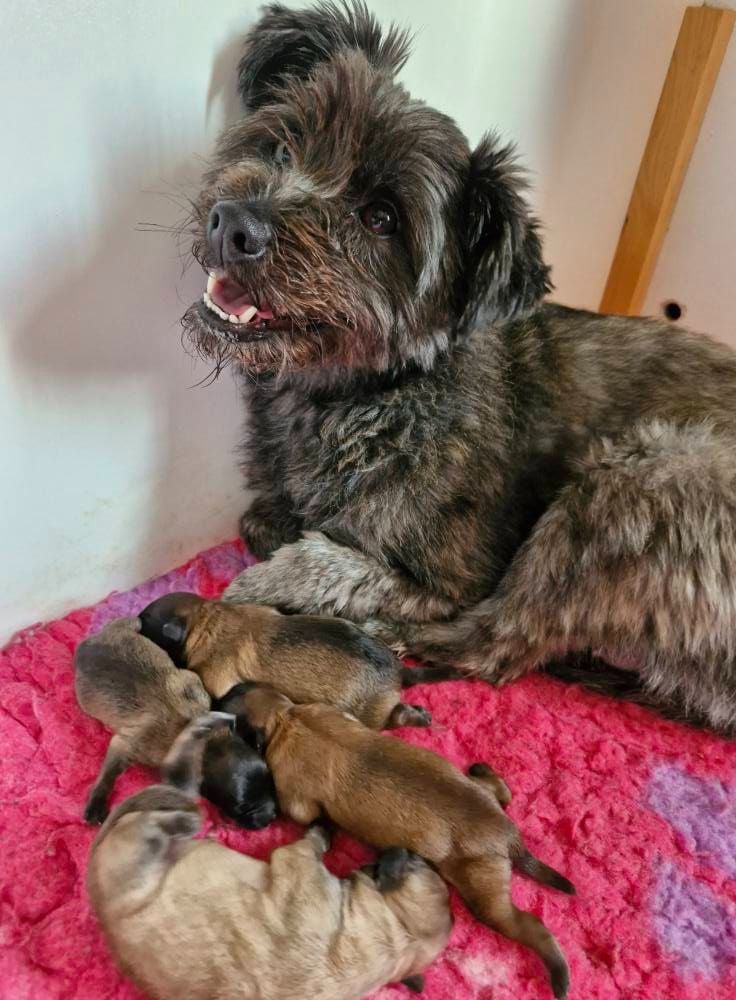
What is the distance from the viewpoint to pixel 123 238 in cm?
177

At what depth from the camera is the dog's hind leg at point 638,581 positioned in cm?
182

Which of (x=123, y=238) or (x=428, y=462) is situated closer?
(x=123, y=238)

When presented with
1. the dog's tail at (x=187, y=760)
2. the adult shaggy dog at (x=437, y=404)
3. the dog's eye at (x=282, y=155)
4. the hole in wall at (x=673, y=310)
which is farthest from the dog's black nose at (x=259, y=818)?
the hole in wall at (x=673, y=310)

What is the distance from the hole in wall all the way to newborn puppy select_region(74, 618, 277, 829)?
8.34ft

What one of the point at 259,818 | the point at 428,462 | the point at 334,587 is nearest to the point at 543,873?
the point at 259,818

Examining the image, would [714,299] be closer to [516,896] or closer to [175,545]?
[175,545]

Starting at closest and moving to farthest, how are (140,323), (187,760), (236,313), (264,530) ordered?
(187,760) < (236,313) < (140,323) < (264,530)

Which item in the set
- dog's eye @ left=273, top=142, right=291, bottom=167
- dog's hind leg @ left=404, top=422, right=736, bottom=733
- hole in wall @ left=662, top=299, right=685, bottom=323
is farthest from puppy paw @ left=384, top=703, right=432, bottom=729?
hole in wall @ left=662, top=299, right=685, bottom=323

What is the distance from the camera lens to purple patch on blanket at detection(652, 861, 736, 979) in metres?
1.50

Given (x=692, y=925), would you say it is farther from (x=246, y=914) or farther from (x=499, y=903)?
(x=246, y=914)

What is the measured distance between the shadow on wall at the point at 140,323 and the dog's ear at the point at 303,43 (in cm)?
7

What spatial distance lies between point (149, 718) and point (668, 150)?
2688mm

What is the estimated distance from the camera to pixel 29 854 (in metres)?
1.53

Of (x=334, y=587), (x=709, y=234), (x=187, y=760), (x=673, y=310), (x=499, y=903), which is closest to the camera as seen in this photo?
(x=499, y=903)
